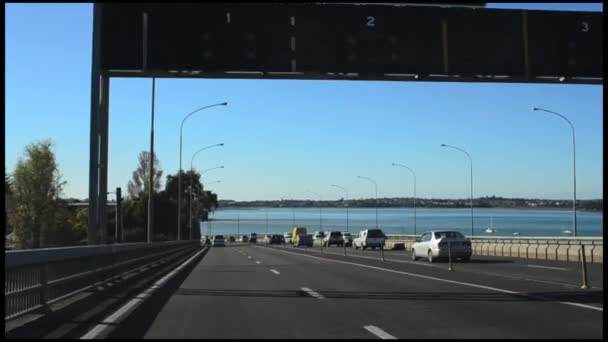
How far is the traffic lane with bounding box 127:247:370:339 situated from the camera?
10.7 meters

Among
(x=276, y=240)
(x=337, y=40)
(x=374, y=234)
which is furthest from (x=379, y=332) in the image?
(x=276, y=240)

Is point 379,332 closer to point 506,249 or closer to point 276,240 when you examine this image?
point 506,249

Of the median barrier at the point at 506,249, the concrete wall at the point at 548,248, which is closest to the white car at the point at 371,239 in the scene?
the concrete wall at the point at 548,248

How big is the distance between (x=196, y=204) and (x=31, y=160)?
58.1 m

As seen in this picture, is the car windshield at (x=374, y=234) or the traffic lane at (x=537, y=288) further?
the car windshield at (x=374, y=234)

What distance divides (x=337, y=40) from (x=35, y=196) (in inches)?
2455

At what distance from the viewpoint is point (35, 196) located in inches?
2953

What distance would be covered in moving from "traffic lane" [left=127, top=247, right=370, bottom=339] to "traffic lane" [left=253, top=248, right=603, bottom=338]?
68 centimetres

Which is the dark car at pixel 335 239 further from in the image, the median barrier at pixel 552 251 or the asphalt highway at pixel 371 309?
the asphalt highway at pixel 371 309

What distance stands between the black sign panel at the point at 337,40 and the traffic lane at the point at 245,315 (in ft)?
19.6

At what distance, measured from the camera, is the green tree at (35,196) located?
242ft

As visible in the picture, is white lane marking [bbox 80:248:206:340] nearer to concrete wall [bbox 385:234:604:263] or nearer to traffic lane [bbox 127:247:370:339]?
traffic lane [bbox 127:247:370:339]

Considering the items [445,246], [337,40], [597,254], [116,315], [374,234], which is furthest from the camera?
[374,234]

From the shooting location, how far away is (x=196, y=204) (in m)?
133
